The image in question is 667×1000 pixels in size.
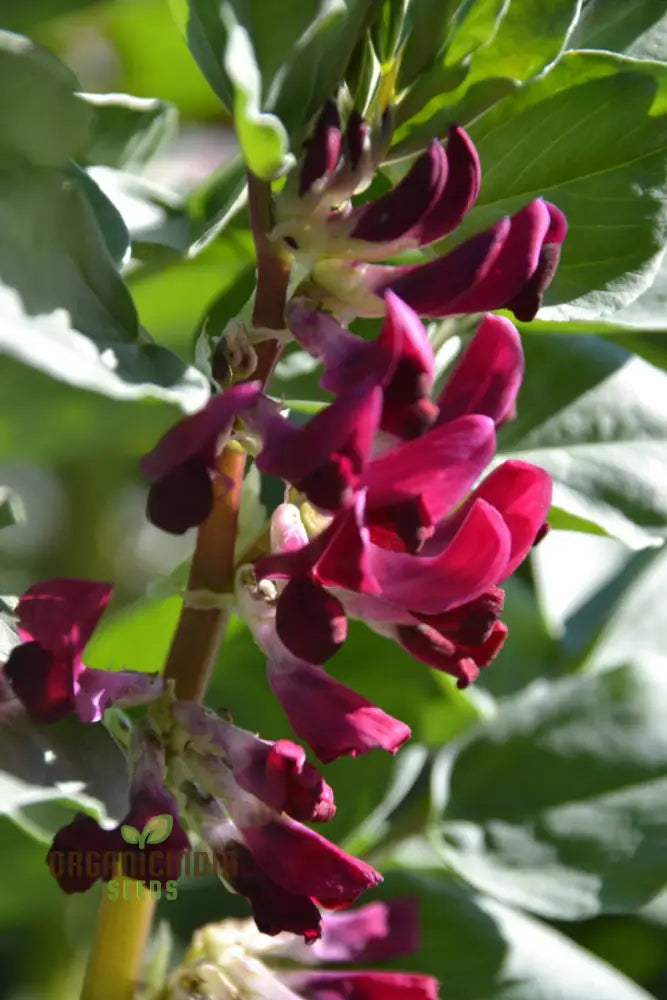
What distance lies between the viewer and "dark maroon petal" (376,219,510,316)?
0.58 metres

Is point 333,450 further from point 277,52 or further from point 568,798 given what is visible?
point 568,798

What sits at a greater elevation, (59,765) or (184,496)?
(184,496)

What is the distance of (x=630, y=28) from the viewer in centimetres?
77

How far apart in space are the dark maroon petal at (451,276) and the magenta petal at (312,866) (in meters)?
0.24

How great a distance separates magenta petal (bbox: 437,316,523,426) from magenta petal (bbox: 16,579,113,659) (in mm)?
174

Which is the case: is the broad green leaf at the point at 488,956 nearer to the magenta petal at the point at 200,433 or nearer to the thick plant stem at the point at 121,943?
the thick plant stem at the point at 121,943

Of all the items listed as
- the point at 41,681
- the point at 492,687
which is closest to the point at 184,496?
the point at 41,681

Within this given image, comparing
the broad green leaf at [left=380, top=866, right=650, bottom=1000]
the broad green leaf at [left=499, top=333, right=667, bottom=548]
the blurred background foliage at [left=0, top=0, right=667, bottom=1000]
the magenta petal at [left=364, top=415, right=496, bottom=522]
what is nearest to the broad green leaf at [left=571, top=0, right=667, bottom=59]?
the blurred background foliage at [left=0, top=0, right=667, bottom=1000]

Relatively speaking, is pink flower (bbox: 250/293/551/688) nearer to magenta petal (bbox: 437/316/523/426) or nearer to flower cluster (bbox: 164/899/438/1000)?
magenta petal (bbox: 437/316/523/426)

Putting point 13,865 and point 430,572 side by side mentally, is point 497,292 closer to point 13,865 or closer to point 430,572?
point 430,572

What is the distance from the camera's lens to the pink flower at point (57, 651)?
0.59m

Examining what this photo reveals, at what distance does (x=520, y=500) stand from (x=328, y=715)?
127 mm

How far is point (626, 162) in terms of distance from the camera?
701 millimetres

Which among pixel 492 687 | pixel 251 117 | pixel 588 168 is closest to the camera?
pixel 251 117
